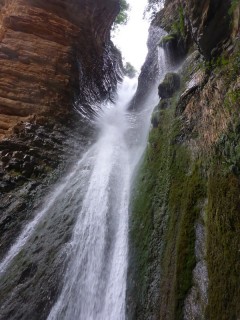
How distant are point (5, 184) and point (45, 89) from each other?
4.98 m

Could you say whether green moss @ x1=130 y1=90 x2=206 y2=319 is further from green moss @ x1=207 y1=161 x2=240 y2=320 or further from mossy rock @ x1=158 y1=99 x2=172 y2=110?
mossy rock @ x1=158 y1=99 x2=172 y2=110

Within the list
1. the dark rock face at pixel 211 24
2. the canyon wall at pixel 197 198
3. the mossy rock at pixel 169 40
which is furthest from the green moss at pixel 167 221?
the mossy rock at pixel 169 40

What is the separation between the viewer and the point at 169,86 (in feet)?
32.6

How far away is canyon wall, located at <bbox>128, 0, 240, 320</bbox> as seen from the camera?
432 centimetres

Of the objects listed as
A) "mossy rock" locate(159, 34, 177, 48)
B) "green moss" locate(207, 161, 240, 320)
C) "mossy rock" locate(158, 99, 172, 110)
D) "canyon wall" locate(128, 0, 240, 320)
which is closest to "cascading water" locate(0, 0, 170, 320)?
"canyon wall" locate(128, 0, 240, 320)

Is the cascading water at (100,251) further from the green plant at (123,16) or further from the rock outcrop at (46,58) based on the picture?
the green plant at (123,16)

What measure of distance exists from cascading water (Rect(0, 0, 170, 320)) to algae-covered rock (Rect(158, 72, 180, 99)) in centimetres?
232

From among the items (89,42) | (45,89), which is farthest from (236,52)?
(89,42)

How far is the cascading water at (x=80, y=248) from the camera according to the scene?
571 cm

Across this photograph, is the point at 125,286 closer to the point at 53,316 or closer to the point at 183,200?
the point at 53,316

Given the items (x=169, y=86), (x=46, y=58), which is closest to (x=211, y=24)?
(x=169, y=86)

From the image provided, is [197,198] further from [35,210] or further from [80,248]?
[35,210]

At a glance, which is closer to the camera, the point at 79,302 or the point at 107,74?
the point at 79,302

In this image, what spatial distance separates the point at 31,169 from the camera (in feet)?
32.0
